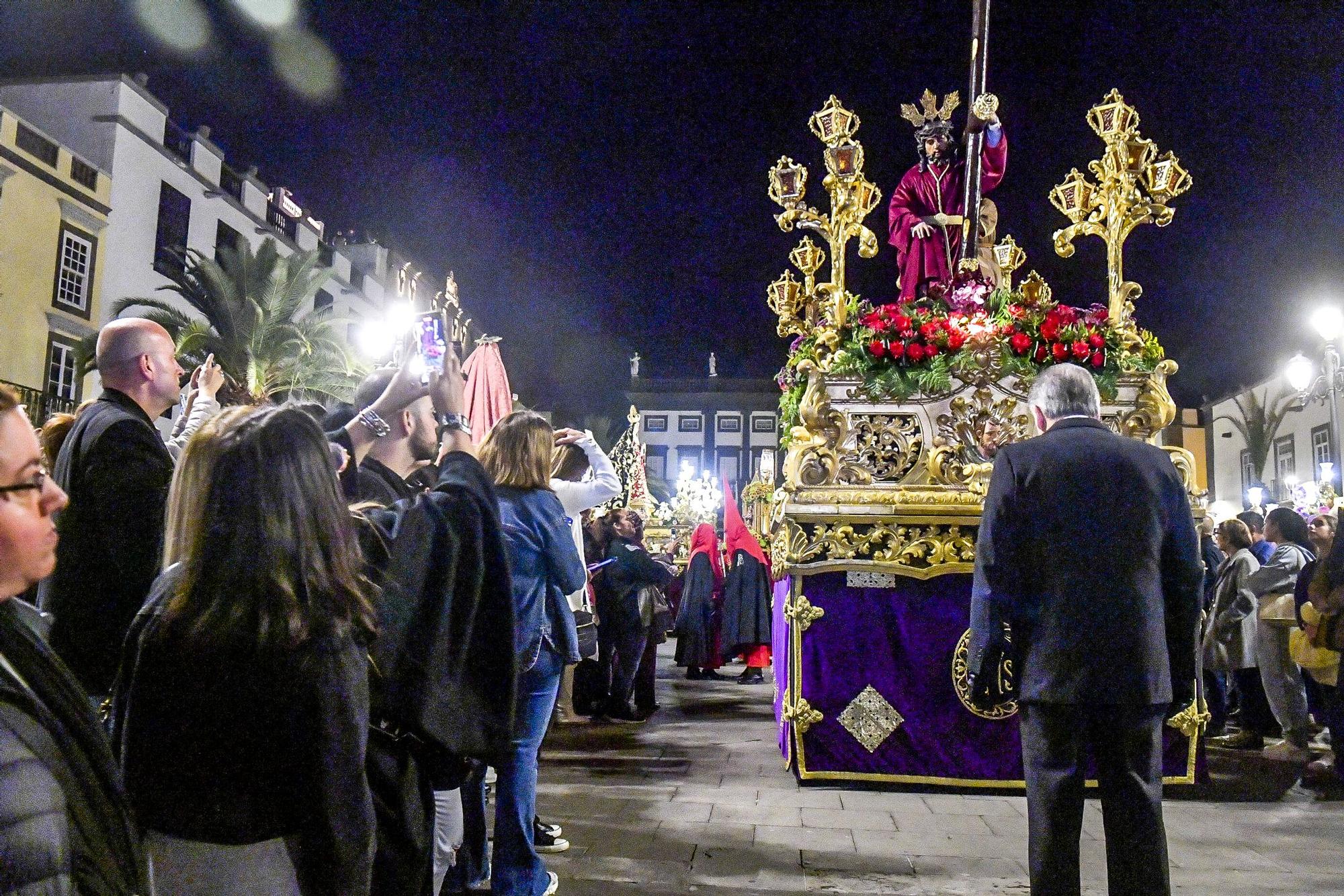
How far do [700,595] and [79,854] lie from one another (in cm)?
1124

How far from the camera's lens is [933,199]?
6832 mm

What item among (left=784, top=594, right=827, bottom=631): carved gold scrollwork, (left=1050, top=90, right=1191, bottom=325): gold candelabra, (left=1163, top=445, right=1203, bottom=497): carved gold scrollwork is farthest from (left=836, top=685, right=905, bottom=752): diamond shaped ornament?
(left=1050, top=90, right=1191, bottom=325): gold candelabra

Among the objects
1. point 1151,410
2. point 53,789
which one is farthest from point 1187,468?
point 53,789

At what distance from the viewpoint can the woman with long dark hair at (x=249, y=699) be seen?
1.75 m

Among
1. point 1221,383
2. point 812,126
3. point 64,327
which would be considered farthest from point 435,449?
point 1221,383

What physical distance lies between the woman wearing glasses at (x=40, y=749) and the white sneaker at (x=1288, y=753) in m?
7.62

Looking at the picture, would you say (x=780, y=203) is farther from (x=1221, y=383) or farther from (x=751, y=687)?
(x=1221, y=383)

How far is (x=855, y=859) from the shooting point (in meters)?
4.41

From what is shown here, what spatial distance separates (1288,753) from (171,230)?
90.6 ft

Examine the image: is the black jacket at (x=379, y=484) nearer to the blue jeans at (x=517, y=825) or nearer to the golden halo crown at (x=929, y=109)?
Result: the blue jeans at (x=517, y=825)

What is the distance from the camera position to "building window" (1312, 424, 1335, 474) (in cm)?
2739

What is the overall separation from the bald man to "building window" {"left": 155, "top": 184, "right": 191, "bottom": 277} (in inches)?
960

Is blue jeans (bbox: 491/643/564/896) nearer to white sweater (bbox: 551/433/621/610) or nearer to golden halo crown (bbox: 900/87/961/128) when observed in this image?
white sweater (bbox: 551/433/621/610)

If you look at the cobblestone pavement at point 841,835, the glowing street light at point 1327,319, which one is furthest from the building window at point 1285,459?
the cobblestone pavement at point 841,835
